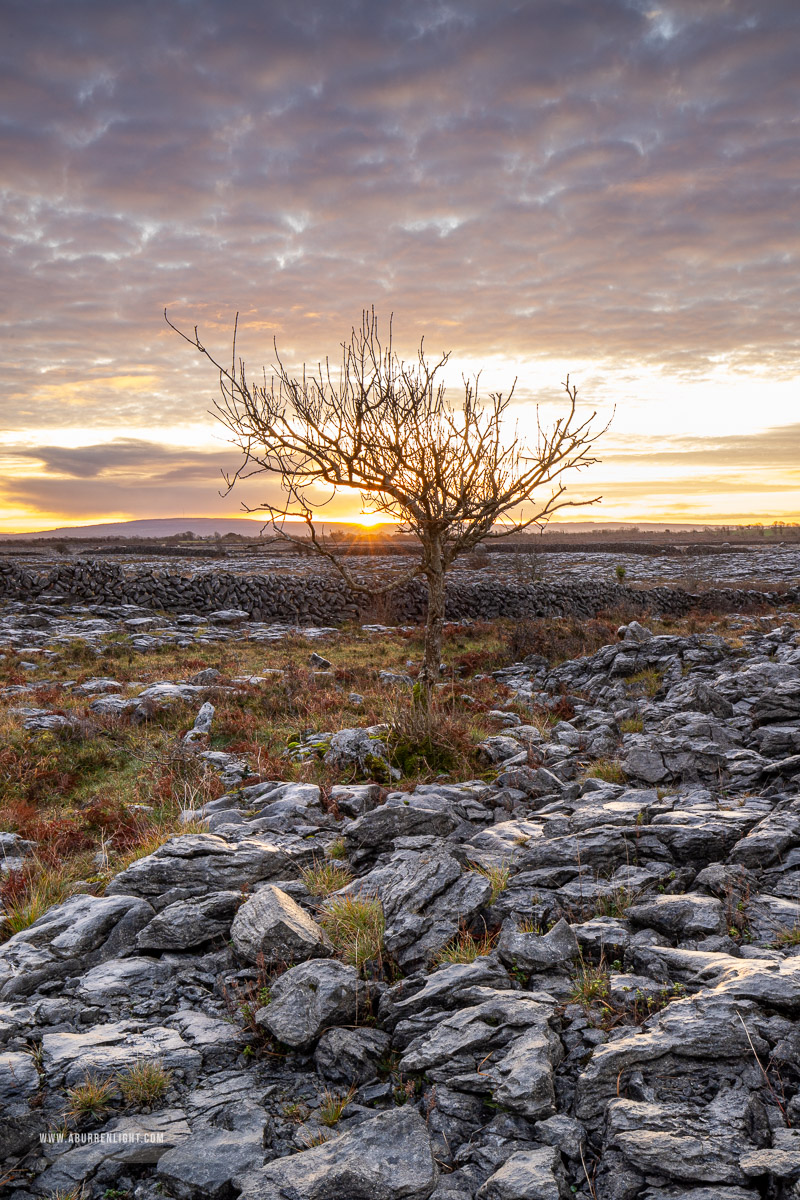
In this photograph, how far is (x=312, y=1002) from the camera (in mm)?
4156

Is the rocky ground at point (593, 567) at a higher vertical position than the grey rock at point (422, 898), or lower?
higher

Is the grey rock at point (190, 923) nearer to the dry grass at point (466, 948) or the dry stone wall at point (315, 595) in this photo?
the dry grass at point (466, 948)

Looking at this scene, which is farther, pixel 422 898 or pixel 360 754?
pixel 360 754

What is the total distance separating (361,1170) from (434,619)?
8942 millimetres

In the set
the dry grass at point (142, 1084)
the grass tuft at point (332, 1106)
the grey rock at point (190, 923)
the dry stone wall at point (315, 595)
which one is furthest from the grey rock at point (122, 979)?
the dry stone wall at point (315, 595)

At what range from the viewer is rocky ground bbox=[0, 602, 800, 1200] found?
3039 mm

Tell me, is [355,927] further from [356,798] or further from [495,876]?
[356,798]

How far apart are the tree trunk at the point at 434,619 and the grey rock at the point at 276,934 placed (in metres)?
6.38

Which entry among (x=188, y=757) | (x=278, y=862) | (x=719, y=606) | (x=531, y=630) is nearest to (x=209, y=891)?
(x=278, y=862)

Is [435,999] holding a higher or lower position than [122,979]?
higher

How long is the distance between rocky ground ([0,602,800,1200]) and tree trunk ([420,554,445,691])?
3.13 meters

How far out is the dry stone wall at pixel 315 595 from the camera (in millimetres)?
28266

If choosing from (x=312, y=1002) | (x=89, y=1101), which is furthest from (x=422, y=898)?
(x=89, y=1101)

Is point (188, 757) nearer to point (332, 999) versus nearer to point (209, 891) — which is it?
point (209, 891)
